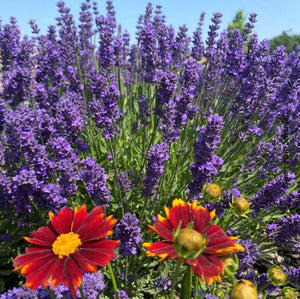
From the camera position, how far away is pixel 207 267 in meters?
1.17

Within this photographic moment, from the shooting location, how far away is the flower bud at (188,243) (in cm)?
101

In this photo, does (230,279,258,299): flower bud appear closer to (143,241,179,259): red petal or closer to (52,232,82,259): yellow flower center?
(143,241,179,259): red petal

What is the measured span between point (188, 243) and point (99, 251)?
50 centimetres

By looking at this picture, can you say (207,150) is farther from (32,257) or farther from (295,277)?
(32,257)

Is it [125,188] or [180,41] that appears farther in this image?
[180,41]

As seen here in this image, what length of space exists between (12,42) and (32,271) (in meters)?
4.94

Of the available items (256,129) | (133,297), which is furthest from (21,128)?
(256,129)

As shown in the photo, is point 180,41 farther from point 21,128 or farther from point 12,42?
point 21,128

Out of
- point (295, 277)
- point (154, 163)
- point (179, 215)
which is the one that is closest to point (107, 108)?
point (154, 163)

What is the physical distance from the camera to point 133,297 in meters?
2.90

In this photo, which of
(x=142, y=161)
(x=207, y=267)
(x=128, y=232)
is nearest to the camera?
(x=207, y=267)

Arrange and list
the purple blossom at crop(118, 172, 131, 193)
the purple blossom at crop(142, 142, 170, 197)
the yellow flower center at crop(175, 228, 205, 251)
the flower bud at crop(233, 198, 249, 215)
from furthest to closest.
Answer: the purple blossom at crop(118, 172, 131, 193), the purple blossom at crop(142, 142, 170, 197), the flower bud at crop(233, 198, 249, 215), the yellow flower center at crop(175, 228, 205, 251)

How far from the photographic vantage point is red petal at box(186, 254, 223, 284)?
1.11 meters

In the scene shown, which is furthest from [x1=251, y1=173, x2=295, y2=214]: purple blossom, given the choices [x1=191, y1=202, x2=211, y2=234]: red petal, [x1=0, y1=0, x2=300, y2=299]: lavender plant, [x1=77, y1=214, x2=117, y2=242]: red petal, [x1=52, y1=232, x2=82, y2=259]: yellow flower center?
[x1=52, y1=232, x2=82, y2=259]: yellow flower center
